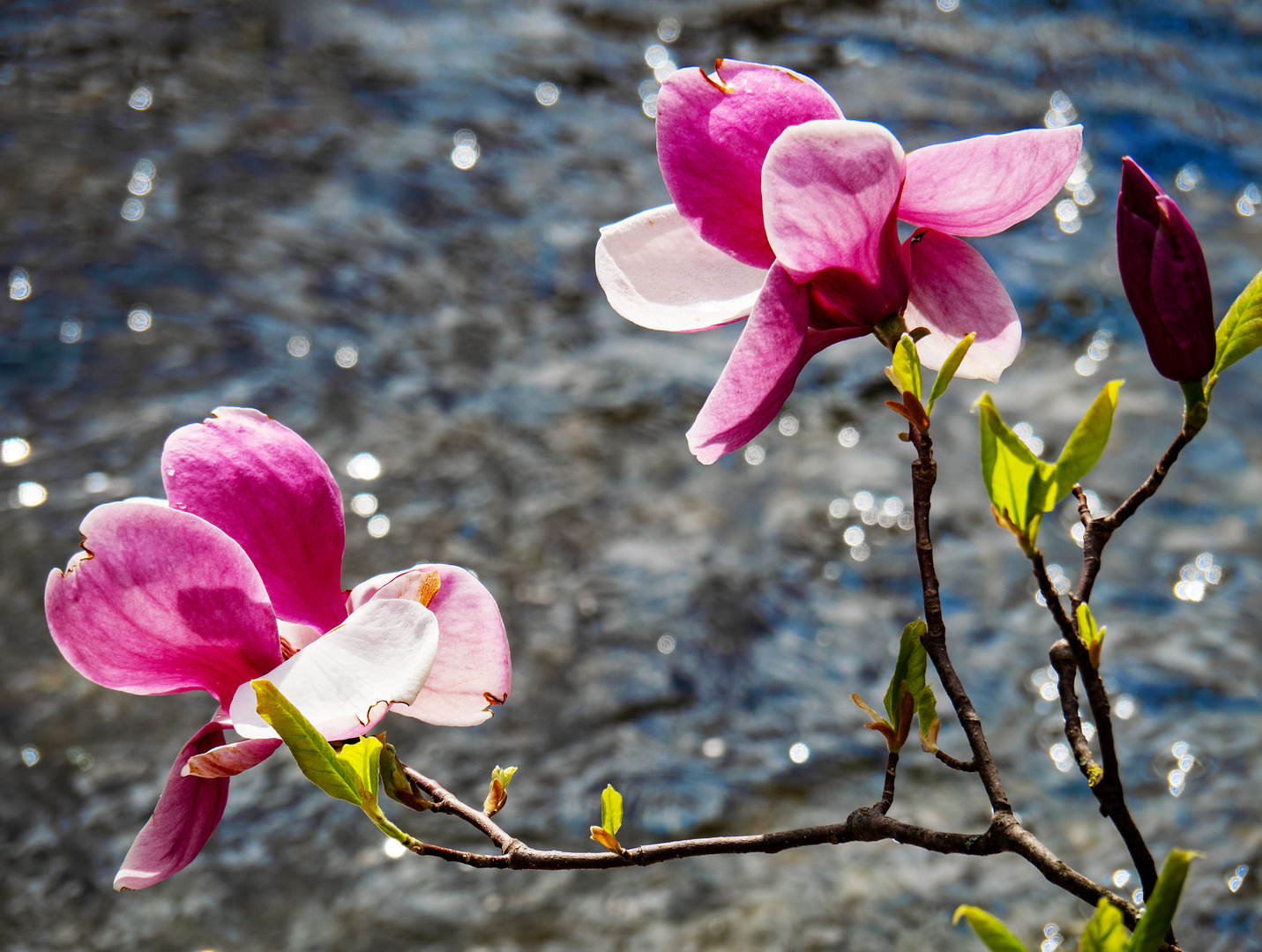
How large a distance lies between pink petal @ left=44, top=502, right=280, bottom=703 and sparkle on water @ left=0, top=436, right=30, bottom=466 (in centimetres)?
213

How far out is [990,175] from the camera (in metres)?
0.36

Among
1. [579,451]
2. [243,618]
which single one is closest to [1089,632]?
[243,618]

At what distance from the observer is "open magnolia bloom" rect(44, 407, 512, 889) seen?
1.09ft

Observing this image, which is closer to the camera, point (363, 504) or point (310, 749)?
point (310, 749)

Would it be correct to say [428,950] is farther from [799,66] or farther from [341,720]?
[799,66]

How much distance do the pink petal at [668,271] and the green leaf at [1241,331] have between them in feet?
0.53

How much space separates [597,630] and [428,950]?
2.11ft

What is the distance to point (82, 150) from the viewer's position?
2828 millimetres

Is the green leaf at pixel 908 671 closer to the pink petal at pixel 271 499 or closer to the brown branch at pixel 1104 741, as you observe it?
the brown branch at pixel 1104 741

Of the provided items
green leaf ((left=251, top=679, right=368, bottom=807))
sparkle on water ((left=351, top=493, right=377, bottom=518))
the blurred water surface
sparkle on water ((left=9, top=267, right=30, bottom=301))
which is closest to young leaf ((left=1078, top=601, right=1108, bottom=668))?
green leaf ((left=251, top=679, right=368, bottom=807))

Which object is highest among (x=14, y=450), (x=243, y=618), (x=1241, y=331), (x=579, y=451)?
(x=1241, y=331)

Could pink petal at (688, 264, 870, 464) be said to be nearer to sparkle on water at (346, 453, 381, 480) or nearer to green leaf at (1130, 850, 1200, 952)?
green leaf at (1130, 850, 1200, 952)

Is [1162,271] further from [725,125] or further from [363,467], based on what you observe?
[363,467]

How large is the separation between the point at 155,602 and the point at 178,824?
83 millimetres
